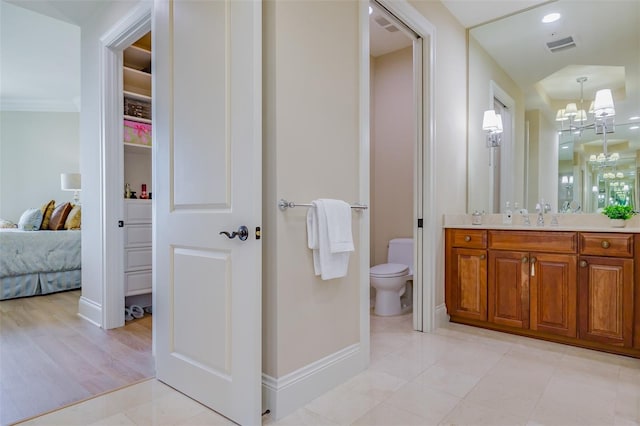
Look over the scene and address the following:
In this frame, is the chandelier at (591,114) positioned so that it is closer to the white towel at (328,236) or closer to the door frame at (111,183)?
the white towel at (328,236)

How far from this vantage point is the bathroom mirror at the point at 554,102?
8.54 ft

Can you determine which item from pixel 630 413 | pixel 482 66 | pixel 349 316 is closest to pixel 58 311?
pixel 349 316

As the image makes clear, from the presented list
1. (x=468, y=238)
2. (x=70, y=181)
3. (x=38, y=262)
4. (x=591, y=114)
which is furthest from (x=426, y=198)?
(x=70, y=181)

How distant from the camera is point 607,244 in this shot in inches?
90.7

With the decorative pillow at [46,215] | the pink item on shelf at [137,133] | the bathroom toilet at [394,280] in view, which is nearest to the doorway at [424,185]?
the bathroom toilet at [394,280]

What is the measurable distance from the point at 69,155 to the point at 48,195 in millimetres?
804

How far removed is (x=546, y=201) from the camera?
293cm

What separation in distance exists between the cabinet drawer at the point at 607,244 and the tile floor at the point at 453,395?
0.65m

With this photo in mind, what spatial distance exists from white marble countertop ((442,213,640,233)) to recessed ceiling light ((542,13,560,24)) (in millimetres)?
1505

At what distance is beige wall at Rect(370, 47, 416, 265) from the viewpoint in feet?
12.1

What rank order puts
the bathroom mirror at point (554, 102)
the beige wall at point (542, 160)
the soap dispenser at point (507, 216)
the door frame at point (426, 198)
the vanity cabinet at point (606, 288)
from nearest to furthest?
1. the vanity cabinet at point (606, 288)
2. the bathroom mirror at point (554, 102)
3. the door frame at point (426, 198)
4. the beige wall at point (542, 160)
5. the soap dispenser at point (507, 216)

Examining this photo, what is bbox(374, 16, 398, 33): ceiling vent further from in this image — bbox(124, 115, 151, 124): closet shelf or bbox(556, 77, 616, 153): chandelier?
bbox(124, 115, 151, 124): closet shelf

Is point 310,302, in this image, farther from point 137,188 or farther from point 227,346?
point 137,188

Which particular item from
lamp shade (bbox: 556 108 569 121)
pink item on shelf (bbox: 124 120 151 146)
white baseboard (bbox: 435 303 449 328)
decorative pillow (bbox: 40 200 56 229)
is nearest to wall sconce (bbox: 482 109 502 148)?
lamp shade (bbox: 556 108 569 121)
